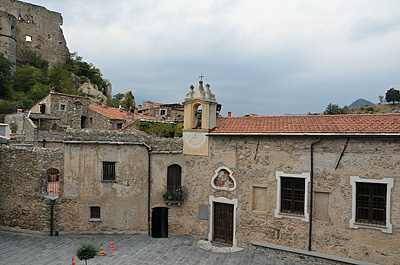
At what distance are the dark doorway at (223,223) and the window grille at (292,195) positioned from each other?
9.95 feet

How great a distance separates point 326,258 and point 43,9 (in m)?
69.0

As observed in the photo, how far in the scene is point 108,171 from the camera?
Answer: 16094 millimetres

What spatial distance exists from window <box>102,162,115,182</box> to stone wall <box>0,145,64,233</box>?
8.65ft

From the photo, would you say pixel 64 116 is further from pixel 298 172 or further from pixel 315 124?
pixel 315 124

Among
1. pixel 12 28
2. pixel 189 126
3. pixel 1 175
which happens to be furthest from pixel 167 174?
pixel 12 28

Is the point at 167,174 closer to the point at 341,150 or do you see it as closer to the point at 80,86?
the point at 341,150

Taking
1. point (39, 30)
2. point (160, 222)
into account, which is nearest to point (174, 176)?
point (160, 222)

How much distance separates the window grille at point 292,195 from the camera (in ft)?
42.5

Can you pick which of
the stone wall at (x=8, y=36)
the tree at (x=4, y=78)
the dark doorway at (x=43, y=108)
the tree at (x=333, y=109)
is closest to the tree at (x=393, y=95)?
the tree at (x=333, y=109)

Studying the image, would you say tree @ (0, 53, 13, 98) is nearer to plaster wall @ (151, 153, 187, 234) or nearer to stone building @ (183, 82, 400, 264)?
plaster wall @ (151, 153, 187, 234)

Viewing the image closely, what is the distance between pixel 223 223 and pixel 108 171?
768cm

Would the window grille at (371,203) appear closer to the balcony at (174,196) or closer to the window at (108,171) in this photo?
the balcony at (174,196)

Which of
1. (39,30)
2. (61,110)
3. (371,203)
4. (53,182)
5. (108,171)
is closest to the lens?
(371,203)

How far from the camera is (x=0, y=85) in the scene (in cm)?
3931
